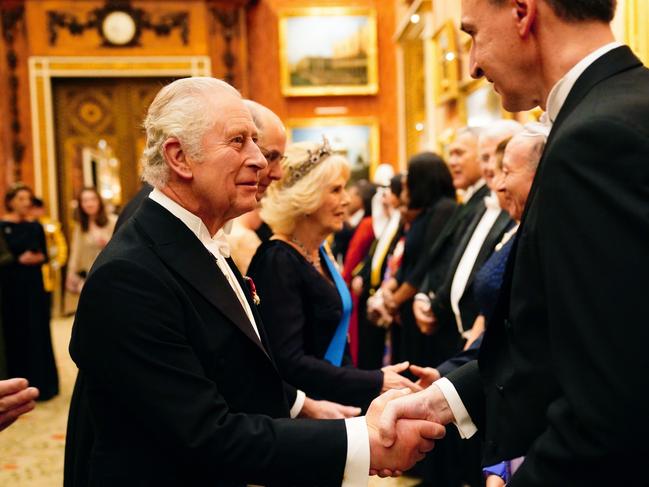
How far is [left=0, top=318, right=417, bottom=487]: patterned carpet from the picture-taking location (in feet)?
17.9

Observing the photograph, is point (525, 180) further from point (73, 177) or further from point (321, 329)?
point (73, 177)

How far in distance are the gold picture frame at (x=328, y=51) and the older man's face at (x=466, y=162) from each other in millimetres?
8841

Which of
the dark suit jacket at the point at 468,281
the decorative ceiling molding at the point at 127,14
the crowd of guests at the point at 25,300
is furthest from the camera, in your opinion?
the decorative ceiling molding at the point at 127,14

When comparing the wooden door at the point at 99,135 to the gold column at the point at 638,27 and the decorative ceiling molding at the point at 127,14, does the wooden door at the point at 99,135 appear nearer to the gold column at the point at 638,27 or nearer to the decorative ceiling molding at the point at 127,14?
the decorative ceiling molding at the point at 127,14

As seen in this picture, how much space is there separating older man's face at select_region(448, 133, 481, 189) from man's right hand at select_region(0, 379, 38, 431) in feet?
12.4

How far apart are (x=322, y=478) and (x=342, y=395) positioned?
1261 mm

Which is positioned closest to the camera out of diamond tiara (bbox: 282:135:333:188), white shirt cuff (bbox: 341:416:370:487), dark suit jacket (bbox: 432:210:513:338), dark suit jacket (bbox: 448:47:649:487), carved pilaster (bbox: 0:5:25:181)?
dark suit jacket (bbox: 448:47:649:487)

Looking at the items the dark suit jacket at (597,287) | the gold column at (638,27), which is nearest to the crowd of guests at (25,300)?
the gold column at (638,27)

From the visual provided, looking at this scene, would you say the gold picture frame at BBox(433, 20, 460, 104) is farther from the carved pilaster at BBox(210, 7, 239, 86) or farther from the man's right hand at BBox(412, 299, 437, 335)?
the carved pilaster at BBox(210, 7, 239, 86)

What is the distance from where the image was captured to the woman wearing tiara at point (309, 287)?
10.3ft

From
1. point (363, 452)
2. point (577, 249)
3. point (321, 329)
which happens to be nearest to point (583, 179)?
point (577, 249)

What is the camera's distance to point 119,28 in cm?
1369

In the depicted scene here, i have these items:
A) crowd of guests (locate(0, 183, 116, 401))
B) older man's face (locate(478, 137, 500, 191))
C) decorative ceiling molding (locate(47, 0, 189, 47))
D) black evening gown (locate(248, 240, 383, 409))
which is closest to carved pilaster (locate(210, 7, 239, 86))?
decorative ceiling molding (locate(47, 0, 189, 47))

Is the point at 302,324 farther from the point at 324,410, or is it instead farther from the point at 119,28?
the point at 119,28
